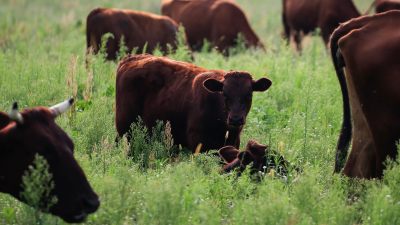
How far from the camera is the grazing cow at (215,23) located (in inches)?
559

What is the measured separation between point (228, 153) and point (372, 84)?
1.79 metres

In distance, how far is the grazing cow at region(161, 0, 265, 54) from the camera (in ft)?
46.6

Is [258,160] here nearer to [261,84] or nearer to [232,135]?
[232,135]

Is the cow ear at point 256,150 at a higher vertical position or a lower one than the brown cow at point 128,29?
higher

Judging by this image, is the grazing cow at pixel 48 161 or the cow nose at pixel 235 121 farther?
the cow nose at pixel 235 121

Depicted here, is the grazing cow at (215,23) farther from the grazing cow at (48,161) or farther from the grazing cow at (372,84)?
the grazing cow at (48,161)

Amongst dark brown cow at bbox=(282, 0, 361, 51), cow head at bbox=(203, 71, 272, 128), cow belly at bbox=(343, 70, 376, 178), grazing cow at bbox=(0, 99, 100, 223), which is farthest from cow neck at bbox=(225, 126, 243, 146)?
dark brown cow at bbox=(282, 0, 361, 51)

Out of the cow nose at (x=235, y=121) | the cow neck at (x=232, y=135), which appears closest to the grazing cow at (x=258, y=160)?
the cow nose at (x=235, y=121)

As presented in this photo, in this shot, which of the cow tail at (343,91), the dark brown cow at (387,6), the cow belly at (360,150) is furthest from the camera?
the dark brown cow at (387,6)

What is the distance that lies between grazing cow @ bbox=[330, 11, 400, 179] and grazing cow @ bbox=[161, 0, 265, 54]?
9700 millimetres

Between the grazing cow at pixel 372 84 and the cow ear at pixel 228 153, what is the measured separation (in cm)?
121

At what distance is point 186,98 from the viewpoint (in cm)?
557

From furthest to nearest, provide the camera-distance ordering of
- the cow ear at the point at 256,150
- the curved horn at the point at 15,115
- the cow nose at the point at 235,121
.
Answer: the cow nose at the point at 235,121 → the cow ear at the point at 256,150 → the curved horn at the point at 15,115

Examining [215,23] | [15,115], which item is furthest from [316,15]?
[15,115]
